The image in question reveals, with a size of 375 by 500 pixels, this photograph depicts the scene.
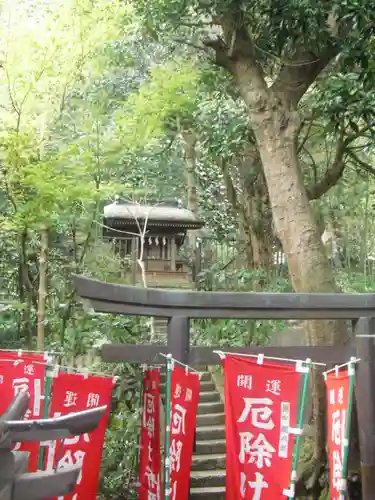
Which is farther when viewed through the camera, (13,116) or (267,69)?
(267,69)

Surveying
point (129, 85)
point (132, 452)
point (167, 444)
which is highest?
point (129, 85)

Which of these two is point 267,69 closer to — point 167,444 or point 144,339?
point 144,339

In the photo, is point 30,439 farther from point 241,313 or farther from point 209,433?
point 209,433

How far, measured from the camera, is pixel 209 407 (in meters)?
10.1

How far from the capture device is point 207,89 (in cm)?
907

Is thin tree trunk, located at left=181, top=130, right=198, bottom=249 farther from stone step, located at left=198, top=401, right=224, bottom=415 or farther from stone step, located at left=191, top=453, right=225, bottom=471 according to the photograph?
stone step, located at left=191, top=453, right=225, bottom=471

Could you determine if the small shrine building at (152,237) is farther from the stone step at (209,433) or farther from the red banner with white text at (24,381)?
the red banner with white text at (24,381)

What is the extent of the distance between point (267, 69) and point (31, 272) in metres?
5.54

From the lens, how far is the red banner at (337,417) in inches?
178

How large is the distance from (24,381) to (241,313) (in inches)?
87.2

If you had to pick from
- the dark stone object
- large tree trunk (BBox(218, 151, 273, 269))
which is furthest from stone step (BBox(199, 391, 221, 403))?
the dark stone object

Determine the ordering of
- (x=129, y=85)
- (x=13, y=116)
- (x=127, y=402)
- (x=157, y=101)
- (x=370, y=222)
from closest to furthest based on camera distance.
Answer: (x=13, y=116) < (x=127, y=402) < (x=157, y=101) < (x=129, y=85) < (x=370, y=222)

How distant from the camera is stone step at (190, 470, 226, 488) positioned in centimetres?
845

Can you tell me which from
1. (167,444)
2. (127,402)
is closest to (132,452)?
(127,402)
